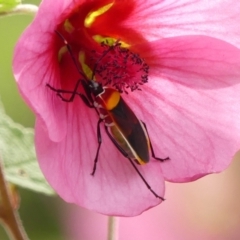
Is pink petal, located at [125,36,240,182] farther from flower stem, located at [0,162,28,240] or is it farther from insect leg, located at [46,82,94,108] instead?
flower stem, located at [0,162,28,240]

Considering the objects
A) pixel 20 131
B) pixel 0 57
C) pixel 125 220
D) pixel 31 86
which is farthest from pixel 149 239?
pixel 31 86

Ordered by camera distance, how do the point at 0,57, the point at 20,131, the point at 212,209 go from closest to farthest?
1. the point at 20,131
2. the point at 212,209
3. the point at 0,57

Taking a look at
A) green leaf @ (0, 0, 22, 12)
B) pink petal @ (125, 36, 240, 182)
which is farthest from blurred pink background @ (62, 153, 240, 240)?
green leaf @ (0, 0, 22, 12)

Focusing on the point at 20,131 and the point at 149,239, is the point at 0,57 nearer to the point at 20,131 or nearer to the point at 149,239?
the point at 149,239

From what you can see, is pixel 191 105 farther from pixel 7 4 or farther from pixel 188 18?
pixel 7 4

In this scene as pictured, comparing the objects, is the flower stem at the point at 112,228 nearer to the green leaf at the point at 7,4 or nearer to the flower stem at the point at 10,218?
the flower stem at the point at 10,218

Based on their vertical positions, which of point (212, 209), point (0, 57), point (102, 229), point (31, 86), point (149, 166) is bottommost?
point (212, 209)

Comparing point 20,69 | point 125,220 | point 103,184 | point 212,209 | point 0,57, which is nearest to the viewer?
point 20,69
